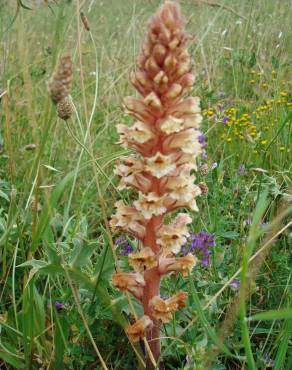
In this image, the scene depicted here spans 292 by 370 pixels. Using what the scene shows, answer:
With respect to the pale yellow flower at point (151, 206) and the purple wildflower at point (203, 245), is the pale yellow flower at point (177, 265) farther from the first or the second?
the purple wildflower at point (203, 245)

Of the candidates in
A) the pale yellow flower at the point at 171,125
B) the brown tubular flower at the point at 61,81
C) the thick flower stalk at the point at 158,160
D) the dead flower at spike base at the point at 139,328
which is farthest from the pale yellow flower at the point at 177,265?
the brown tubular flower at the point at 61,81

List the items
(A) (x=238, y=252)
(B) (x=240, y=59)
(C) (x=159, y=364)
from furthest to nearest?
(B) (x=240, y=59) → (A) (x=238, y=252) → (C) (x=159, y=364)

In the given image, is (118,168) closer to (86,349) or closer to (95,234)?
(86,349)

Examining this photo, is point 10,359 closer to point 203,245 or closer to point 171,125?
point 203,245

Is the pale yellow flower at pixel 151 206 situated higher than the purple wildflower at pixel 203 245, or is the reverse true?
the pale yellow flower at pixel 151 206

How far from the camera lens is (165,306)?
50.4 inches

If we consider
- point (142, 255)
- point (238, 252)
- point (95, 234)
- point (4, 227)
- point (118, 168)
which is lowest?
point (95, 234)

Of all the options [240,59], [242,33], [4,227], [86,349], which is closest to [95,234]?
[4,227]

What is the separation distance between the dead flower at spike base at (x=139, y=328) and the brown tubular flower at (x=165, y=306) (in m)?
0.03

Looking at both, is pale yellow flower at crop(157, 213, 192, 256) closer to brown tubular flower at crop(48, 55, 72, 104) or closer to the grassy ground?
the grassy ground

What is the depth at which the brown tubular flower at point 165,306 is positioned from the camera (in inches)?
50.6

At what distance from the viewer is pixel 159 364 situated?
1.41m

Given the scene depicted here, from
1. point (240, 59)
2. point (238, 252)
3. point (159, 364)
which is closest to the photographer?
point (159, 364)

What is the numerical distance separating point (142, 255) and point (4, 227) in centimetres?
74
